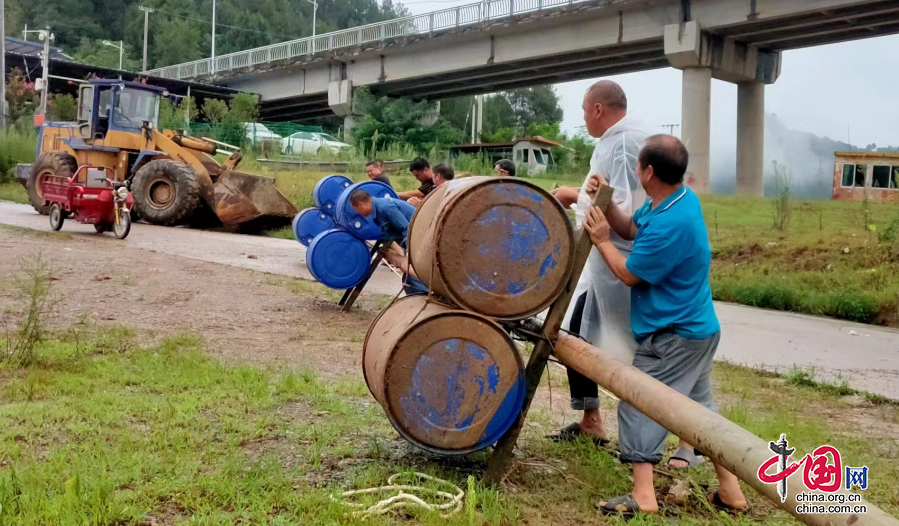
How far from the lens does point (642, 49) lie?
102 ft

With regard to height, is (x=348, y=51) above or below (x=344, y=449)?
above

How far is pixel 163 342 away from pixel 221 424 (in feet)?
7.45

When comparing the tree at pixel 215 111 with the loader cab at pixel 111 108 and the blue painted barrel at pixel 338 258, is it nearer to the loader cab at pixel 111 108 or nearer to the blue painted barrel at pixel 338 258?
the loader cab at pixel 111 108

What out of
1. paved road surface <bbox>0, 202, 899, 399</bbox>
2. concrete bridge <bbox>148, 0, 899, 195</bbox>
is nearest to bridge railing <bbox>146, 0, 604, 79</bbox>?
concrete bridge <bbox>148, 0, 899, 195</bbox>

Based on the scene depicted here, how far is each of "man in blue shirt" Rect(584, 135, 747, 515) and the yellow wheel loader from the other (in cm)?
1368

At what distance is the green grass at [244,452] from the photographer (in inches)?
133

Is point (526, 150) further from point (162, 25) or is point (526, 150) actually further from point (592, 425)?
point (162, 25)

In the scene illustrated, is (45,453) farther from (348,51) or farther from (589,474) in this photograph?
(348,51)

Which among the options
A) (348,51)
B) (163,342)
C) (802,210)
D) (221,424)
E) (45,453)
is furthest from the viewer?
(348,51)

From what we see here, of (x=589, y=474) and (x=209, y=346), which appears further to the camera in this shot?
(x=209, y=346)

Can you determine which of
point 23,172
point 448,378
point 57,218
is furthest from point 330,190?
point 23,172

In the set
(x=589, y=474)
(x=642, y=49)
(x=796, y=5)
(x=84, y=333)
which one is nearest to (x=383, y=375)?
(x=589, y=474)

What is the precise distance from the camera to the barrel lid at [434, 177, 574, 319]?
3699mm

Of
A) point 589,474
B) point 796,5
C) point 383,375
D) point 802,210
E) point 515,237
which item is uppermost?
point 796,5
